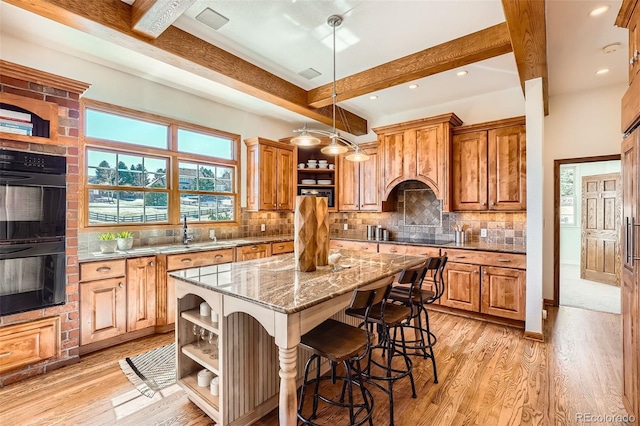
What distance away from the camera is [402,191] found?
512cm

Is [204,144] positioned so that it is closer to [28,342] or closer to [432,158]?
[28,342]

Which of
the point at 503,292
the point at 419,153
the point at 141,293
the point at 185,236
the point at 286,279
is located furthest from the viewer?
the point at 419,153

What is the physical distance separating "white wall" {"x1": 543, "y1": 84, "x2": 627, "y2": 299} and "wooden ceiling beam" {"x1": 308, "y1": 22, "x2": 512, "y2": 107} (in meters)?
2.30

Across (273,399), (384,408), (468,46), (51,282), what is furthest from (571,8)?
(51,282)

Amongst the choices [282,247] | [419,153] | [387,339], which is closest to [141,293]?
[282,247]

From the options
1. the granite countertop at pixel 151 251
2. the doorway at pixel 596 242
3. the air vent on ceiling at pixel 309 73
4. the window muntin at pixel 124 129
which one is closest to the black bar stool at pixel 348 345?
the granite countertop at pixel 151 251

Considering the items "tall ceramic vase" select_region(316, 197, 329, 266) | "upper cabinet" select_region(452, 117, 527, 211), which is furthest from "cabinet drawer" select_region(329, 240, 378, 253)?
"tall ceramic vase" select_region(316, 197, 329, 266)

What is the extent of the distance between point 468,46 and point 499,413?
311 cm

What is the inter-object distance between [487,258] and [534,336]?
3.12ft

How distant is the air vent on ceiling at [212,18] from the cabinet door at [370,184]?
120 inches

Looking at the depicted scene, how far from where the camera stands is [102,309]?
295cm

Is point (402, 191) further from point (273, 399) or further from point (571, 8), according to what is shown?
point (273, 399)

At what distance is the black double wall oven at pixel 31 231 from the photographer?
2395 mm

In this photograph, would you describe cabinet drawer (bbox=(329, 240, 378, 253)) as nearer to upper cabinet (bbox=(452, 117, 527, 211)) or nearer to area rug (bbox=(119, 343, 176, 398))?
upper cabinet (bbox=(452, 117, 527, 211))
